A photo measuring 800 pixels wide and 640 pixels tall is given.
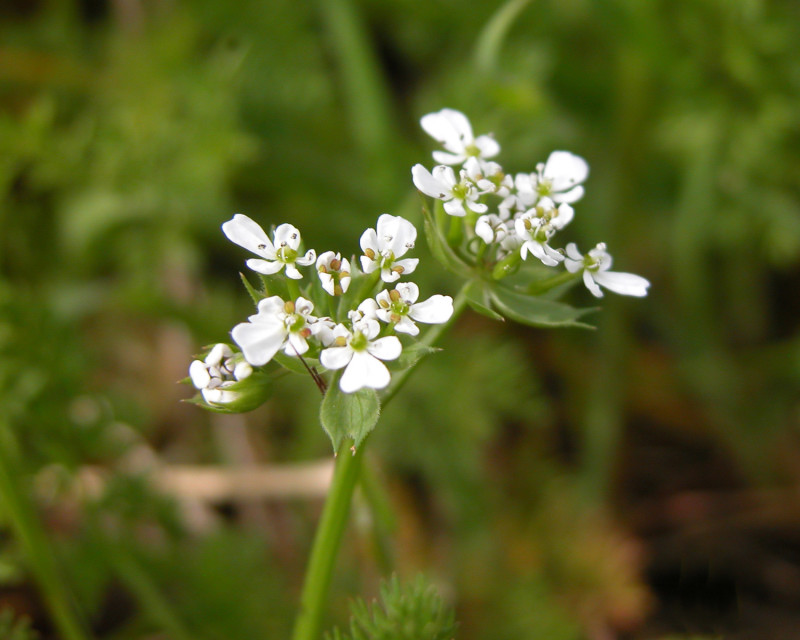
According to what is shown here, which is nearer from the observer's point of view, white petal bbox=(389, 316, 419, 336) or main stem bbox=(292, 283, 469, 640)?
white petal bbox=(389, 316, 419, 336)

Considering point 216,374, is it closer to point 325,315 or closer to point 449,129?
point 325,315

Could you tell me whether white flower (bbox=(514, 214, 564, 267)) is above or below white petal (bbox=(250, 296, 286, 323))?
above

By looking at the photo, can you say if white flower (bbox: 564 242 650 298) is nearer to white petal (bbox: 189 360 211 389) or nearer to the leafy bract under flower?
the leafy bract under flower

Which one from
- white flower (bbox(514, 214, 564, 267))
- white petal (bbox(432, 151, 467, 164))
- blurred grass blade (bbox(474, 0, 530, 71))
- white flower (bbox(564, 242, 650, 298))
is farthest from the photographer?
blurred grass blade (bbox(474, 0, 530, 71))

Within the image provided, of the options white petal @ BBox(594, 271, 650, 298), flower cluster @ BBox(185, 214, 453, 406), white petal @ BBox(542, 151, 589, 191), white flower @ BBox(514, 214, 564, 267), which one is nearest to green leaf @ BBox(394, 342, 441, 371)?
flower cluster @ BBox(185, 214, 453, 406)

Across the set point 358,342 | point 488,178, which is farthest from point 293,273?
point 488,178

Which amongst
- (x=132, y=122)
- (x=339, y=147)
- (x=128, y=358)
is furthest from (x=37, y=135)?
(x=339, y=147)
